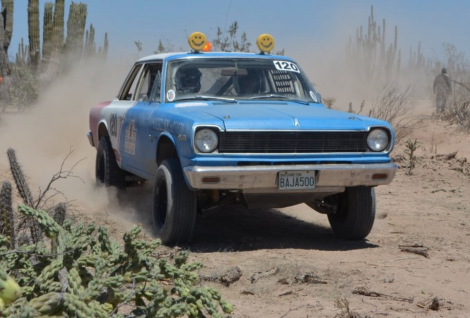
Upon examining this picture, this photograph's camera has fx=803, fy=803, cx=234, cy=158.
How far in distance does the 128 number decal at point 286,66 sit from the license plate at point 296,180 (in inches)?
71.0

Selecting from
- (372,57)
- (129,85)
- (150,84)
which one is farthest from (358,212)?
(372,57)

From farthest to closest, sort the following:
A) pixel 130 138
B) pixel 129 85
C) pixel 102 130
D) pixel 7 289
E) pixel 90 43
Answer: pixel 90 43 → pixel 102 130 → pixel 129 85 → pixel 130 138 → pixel 7 289

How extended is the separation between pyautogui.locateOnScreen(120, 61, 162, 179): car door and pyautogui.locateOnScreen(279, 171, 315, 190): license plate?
134 centimetres

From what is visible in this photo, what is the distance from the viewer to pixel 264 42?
8062 mm

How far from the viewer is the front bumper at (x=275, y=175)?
5.91m

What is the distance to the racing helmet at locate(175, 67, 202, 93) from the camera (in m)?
7.25

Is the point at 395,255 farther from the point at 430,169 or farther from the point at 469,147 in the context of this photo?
the point at 469,147

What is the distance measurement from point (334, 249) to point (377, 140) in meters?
0.97

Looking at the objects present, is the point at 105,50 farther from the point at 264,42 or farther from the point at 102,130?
the point at 264,42

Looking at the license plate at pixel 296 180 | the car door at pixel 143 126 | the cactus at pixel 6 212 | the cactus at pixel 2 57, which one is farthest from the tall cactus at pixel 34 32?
the cactus at pixel 6 212

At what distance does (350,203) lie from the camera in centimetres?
681

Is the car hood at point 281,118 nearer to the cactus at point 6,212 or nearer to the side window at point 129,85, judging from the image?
the cactus at point 6,212

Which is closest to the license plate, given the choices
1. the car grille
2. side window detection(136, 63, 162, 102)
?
the car grille

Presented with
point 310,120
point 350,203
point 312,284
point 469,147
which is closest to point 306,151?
point 310,120
